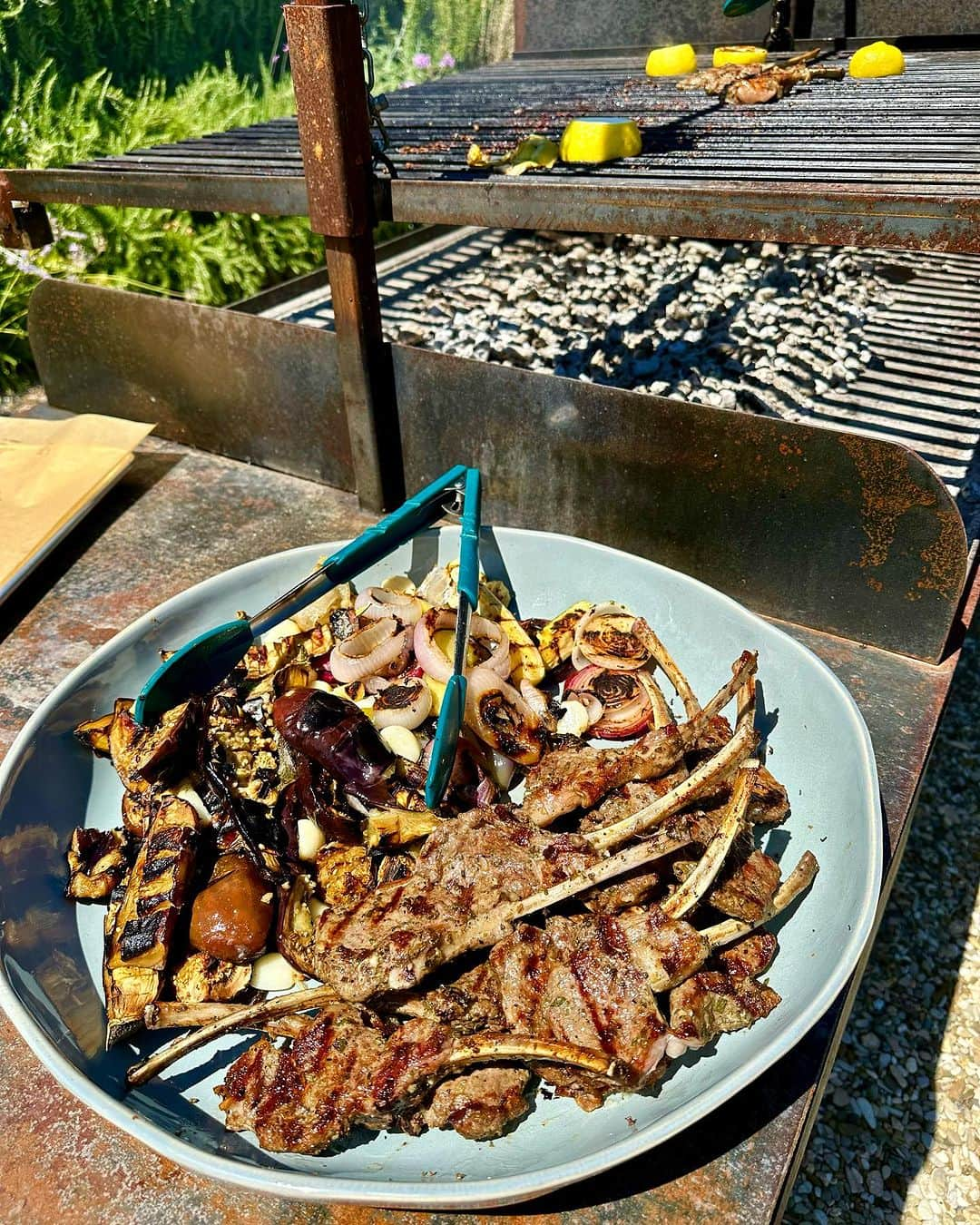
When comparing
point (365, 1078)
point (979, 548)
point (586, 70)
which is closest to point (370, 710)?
point (365, 1078)

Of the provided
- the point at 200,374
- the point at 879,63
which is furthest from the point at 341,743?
the point at 879,63

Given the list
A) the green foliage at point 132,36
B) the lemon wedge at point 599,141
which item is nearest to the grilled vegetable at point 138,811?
the lemon wedge at point 599,141

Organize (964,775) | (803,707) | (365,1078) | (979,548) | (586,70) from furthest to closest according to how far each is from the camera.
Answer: (586,70) < (964,775) < (979,548) < (803,707) < (365,1078)

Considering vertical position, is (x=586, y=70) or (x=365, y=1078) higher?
(x=586, y=70)

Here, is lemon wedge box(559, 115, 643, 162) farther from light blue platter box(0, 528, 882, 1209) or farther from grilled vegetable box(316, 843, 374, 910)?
grilled vegetable box(316, 843, 374, 910)

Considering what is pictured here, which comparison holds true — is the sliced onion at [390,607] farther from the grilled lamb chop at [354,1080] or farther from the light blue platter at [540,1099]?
the grilled lamb chop at [354,1080]

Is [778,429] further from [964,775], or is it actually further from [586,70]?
[586,70]

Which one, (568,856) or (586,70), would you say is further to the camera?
(586,70)
